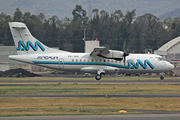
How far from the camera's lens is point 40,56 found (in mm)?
35844

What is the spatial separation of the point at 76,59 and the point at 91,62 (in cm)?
209

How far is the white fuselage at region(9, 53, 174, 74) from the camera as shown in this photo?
35875 mm

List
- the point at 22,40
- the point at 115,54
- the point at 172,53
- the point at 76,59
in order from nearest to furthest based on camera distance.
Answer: the point at 115,54 < the point at 22,40 < the point at 76,59 < the point at 172,53

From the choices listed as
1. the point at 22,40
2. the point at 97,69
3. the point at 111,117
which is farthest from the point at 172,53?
the point at 111,117

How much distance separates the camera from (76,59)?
120 feet

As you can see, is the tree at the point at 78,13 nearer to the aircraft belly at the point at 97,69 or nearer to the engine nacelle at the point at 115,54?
the aircraft belly at the point at 97,69

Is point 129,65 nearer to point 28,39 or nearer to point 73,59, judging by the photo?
point 73,59

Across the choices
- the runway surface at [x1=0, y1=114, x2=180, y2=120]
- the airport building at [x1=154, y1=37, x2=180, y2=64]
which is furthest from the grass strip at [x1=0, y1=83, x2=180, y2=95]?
the airport building at [x1=154, y1=37, x2=180, y2=64]

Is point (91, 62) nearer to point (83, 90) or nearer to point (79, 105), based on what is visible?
point (83, 90)

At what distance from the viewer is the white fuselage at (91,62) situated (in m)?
35.9

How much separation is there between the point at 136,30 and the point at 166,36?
13560 mm

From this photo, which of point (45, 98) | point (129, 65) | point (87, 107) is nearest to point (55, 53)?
point (129, 65)

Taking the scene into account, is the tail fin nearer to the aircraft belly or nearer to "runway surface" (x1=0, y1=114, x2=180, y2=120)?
the aircraft belly

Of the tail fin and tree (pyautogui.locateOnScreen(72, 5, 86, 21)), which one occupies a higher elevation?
tree (pyautogui.locateOnScreen(72, 5, 86, 21))
